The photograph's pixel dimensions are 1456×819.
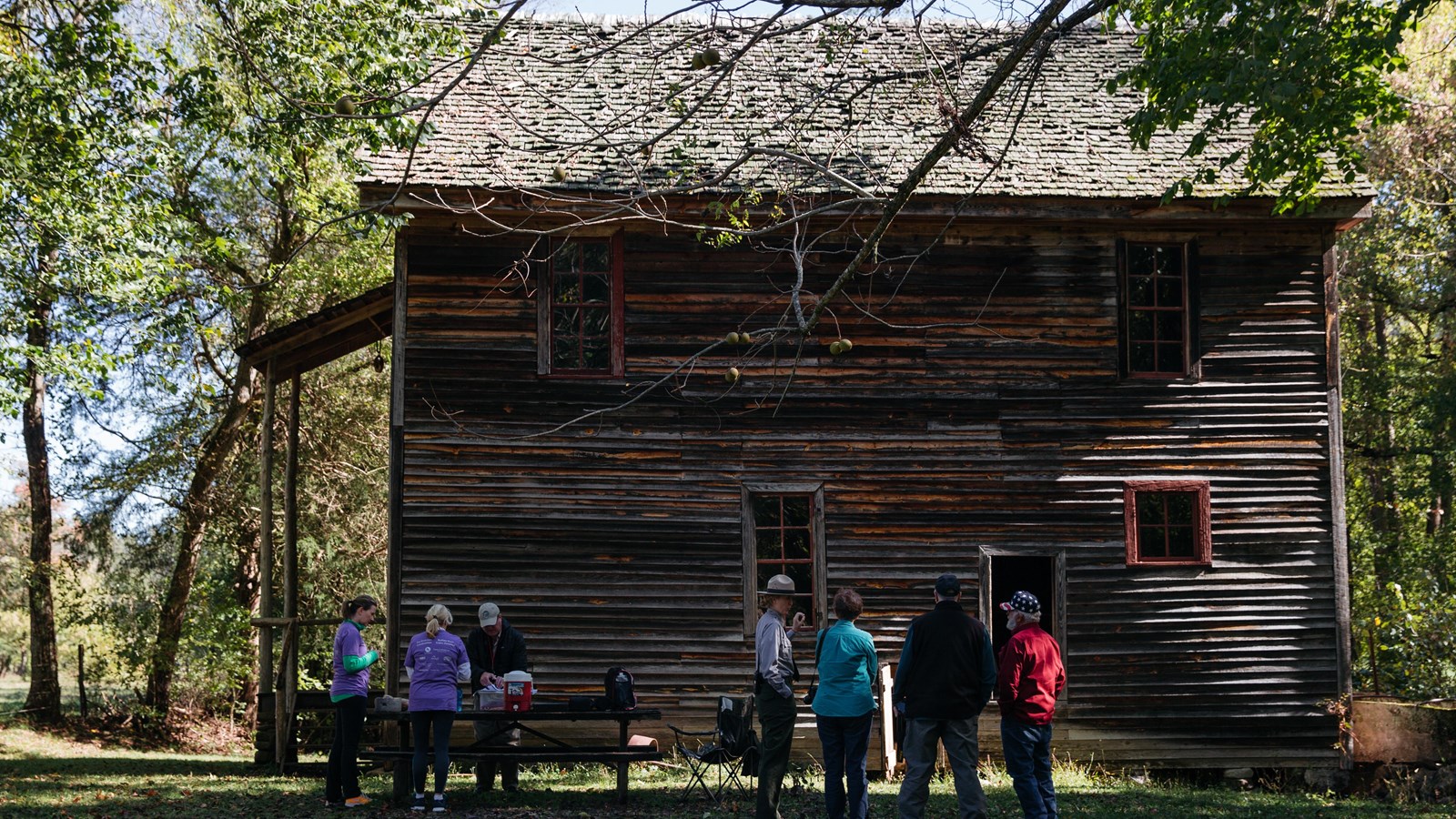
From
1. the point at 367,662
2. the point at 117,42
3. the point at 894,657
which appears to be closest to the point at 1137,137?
the point at 894,657

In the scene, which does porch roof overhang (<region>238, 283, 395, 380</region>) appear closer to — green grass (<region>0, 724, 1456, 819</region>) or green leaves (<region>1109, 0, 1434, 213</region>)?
green grass (<region>0, 724, 1456, 819</region>)

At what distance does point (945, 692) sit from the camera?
29.6 ft

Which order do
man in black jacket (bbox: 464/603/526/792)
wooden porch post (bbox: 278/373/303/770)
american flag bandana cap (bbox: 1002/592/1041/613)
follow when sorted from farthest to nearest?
wooden porch post (bbox: 278/373/303/770), man in black jacket (bbox: 464/603/526/792), american flag bandana cap (bbox: 1002/592/1041/613)

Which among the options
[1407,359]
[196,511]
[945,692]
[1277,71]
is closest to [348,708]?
[945,692]

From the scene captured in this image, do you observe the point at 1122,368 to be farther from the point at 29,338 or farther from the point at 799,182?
the point at 29,338

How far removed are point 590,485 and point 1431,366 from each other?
73.4 feet

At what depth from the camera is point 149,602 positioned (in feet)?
85.5

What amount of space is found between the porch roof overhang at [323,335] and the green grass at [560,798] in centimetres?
482

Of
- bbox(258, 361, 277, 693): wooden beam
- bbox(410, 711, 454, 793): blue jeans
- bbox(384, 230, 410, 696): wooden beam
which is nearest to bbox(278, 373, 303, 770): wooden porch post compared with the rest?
bbox(258, 361, 277, 693): wooden beam

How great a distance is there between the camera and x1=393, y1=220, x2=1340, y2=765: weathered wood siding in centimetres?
1473

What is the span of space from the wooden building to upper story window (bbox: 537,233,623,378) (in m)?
0.05

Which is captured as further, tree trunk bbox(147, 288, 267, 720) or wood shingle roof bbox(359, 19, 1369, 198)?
tree trunk bbox(147, 288, 267, 720)

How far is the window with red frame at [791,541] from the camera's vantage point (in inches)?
589

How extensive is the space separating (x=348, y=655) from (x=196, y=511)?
14262 millimetres
